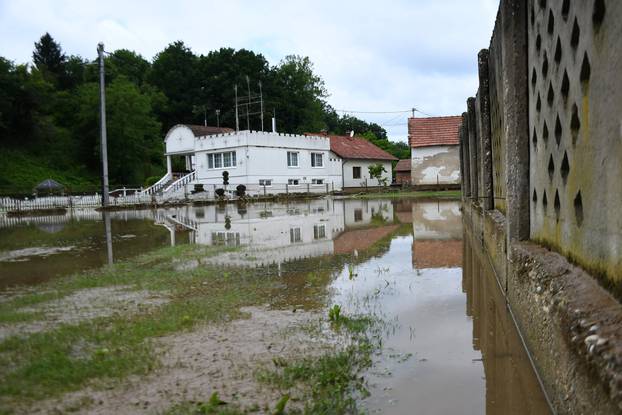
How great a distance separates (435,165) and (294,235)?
1085 inches

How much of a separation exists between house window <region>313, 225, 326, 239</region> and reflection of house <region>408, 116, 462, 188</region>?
24.5 m

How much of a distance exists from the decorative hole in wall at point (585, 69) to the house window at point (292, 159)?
133ft

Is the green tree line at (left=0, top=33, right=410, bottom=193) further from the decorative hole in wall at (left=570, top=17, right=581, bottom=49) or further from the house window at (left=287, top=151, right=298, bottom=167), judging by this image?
the decorative hole in wall at (left=570, top=17, right=581, bottom=49)

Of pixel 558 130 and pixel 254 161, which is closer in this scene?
pixel 558 130

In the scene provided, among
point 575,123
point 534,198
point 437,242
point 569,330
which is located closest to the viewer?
point 569,330

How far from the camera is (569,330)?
243 cm

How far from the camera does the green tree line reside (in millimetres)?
46513

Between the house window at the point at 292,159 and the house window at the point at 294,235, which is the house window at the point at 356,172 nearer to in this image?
the house window at the point at 292,159

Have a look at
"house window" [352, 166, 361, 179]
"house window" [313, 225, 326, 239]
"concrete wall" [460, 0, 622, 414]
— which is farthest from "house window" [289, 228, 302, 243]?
"house window" [352, 166, 361, 179]

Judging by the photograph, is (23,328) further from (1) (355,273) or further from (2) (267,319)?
(1) (355,273)

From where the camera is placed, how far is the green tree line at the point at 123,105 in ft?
153

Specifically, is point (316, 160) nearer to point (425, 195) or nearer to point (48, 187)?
point (425, 195)

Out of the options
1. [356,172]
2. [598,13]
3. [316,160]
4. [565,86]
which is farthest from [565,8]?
[356,172]

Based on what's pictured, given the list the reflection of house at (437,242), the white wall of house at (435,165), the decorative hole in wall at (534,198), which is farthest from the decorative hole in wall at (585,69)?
the white wall of house at (435,165)
